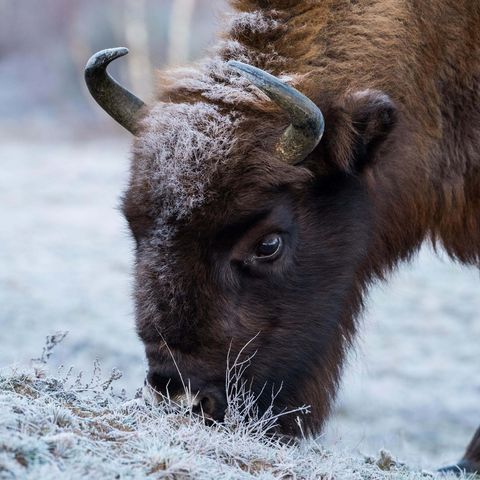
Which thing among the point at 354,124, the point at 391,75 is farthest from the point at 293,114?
the point at 391,75

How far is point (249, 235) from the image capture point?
480 cm

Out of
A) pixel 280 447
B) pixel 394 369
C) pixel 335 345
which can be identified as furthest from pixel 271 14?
pixel 394 369

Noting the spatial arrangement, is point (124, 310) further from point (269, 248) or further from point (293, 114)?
point (293, 114)

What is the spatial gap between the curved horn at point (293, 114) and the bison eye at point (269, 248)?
36cm

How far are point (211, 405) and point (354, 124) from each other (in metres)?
1.48

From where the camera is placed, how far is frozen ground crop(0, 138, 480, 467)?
9.16m

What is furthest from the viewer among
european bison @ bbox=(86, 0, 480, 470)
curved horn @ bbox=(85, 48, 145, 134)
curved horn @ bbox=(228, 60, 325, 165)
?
curved horn @ bbox=(85, 48, 145, 134)

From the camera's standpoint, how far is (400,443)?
757 centimetres

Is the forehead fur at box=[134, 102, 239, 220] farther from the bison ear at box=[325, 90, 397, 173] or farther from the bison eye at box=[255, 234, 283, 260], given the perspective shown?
the bison ear at box=[325, 90, 397, 173]

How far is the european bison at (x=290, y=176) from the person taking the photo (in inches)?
185

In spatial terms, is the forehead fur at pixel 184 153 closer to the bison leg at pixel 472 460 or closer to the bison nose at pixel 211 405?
the bison nose at pixel 211 405

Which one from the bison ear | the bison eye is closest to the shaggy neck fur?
the bison ear

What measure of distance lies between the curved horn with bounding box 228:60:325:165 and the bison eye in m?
0.36

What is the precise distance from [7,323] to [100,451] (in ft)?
23.6
